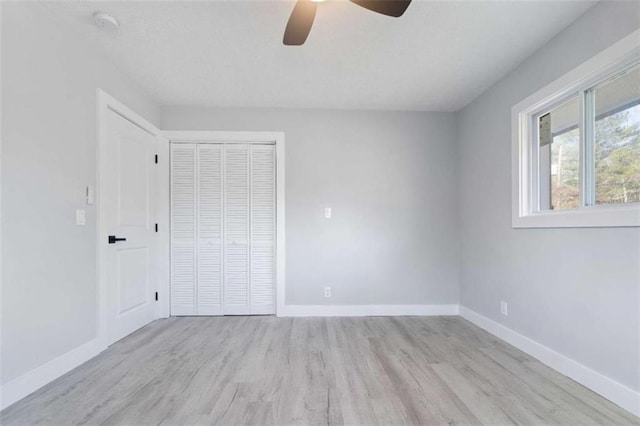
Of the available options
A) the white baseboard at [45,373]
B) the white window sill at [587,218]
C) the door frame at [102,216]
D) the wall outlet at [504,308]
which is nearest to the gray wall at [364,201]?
the wall outlet at [504,308]

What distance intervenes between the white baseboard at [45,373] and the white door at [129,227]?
0.88 ft

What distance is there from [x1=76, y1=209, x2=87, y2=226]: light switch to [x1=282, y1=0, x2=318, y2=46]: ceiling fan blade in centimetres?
191

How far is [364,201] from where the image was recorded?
352 cm

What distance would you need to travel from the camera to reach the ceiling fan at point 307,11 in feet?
4.95

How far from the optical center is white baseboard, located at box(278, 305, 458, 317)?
343cm

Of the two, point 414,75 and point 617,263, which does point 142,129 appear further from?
point 617,263

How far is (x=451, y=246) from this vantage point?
3.56m

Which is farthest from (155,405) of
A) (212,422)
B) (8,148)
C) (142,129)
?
(142,129)

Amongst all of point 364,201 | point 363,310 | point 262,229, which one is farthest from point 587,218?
point 262,229

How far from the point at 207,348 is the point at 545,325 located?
2.67 m

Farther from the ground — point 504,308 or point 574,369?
point 504,308

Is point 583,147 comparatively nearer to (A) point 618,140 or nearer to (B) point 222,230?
(A) point 618,140

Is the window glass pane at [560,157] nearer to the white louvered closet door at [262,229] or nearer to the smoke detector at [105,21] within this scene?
the white louvered closet door at [262,229]

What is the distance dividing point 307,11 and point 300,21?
0.08 meters
